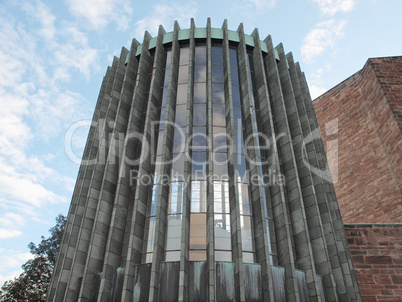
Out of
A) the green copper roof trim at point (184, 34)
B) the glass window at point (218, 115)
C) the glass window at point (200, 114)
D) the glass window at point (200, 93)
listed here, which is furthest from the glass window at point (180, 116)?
the green copper roof trim at point (184, 34)

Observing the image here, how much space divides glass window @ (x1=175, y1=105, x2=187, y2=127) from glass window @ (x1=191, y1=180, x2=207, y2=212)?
11.8ft

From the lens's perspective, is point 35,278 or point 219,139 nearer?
point 219,139

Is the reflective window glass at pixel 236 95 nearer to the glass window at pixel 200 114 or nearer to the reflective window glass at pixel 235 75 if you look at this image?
the reflective window glass at pixel 235 75

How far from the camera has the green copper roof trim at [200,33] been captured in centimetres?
2141

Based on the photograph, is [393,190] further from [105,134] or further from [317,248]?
[105,134]

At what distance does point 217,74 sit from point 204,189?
762 cm

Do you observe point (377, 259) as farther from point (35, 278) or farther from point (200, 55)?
point (35, 278)

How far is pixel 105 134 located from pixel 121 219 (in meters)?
5.82

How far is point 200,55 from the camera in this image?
2122cm

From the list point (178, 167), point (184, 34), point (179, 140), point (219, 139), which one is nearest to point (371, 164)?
point (219, 139)

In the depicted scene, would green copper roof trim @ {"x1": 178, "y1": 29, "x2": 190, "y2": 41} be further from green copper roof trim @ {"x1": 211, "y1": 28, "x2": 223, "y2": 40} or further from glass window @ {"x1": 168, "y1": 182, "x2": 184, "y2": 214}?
glass window @ {"x1": 168, "y1": 182, "x2": 184, "y2": 214}

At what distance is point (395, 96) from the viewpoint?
83.0ft

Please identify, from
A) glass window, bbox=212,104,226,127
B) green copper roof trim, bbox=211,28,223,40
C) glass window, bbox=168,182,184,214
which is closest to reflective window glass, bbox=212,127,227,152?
glass window, bbox=212,104,226,127

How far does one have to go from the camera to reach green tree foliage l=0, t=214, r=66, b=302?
25422mm
